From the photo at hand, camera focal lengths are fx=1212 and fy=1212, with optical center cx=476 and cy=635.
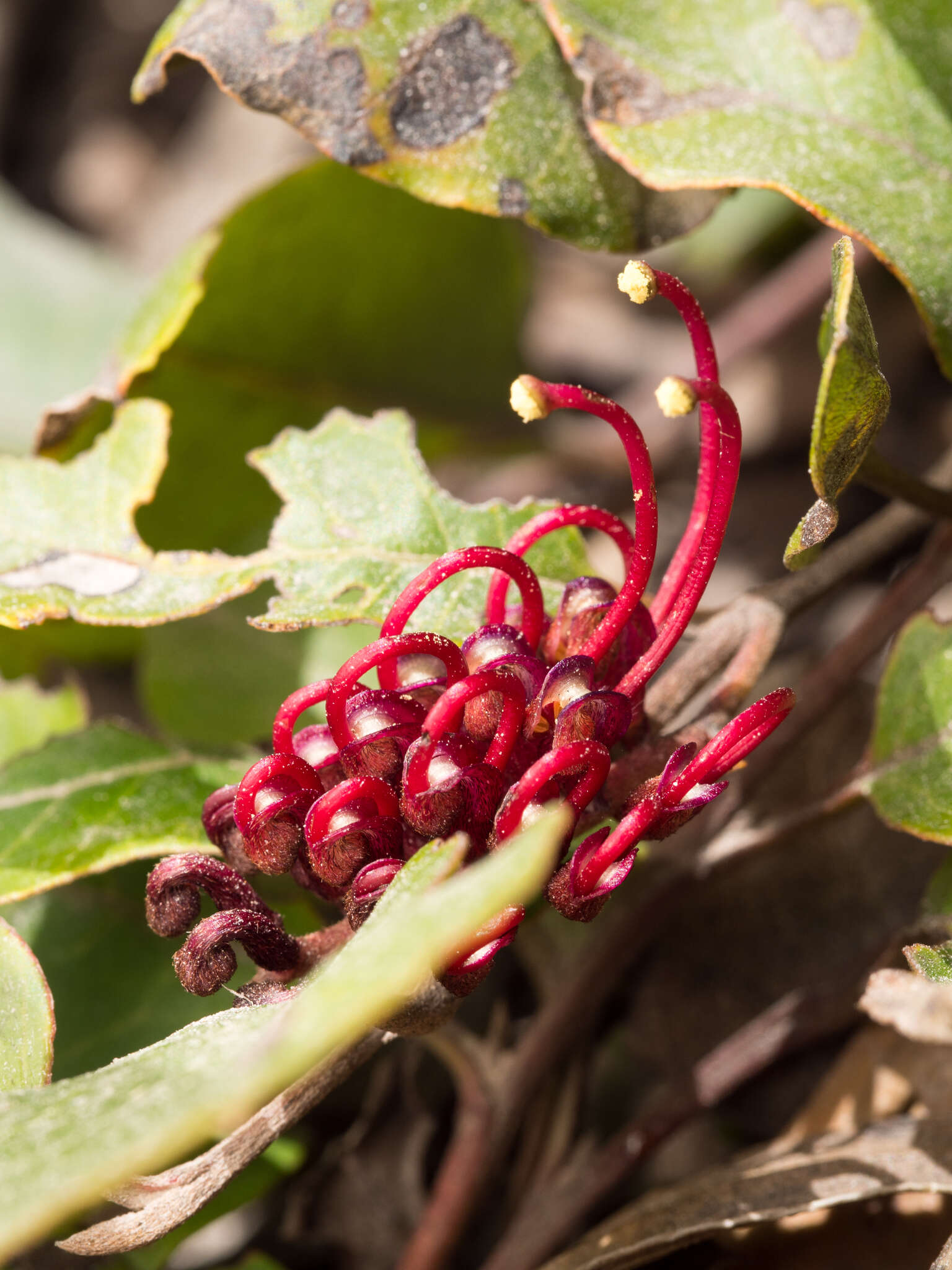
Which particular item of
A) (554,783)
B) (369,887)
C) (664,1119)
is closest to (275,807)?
(369,887)

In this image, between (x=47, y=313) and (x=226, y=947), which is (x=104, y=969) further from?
(x=47, y=313)

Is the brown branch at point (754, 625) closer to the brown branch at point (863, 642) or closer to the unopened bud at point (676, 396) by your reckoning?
the brown branch at point (863, 642)

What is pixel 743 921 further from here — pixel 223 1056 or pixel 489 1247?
pixel 223 1056

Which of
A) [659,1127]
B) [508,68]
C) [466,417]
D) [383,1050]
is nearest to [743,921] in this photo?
[659,1127]

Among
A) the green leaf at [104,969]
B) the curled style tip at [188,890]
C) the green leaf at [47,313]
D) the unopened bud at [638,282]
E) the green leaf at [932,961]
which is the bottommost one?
the green leaf at [47,313]

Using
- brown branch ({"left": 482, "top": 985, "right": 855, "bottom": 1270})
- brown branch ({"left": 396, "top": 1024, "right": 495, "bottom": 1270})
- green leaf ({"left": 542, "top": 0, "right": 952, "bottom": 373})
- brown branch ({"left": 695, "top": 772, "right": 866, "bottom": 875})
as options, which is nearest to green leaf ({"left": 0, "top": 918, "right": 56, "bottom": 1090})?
brown branch ({"left": 396, "top": 1024, "right": 495, "bottom": 1270})

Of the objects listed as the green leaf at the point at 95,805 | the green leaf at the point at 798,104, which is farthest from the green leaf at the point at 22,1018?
the green leaf at the point at 798,104
